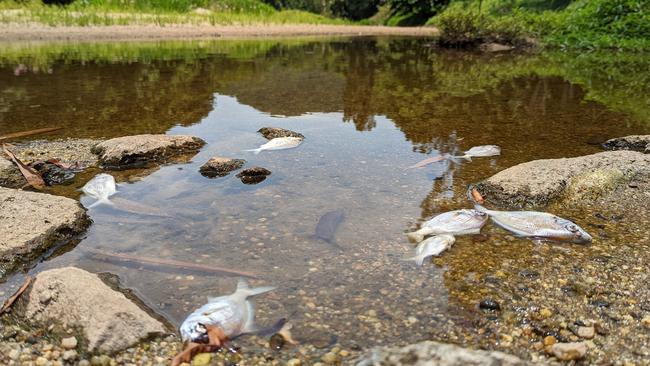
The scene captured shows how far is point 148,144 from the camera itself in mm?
5832

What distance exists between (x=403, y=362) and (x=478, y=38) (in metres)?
23.1

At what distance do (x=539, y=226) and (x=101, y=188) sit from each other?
13.2 feet

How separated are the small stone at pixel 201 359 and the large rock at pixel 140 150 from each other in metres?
3.49

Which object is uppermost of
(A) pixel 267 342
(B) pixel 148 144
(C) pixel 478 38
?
(C) pixel 478 38

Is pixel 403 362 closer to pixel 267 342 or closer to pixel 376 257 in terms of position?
pixel 267 342

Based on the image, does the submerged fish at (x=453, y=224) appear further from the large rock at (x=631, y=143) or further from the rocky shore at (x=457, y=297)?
the large rock at (x=631, y=143)

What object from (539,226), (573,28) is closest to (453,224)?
(539,226)

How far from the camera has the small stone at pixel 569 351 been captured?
8.45 feet

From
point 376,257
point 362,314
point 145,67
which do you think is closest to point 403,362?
point 362,314

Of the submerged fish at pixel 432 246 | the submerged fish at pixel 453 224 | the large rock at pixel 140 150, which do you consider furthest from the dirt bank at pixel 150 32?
the submerged fish at pixel 432 246

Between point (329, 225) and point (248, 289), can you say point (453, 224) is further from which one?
point (248, 289)

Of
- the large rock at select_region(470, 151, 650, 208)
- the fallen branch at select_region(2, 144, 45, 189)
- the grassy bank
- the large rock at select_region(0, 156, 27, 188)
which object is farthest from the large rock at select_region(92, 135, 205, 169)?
the grassy bank

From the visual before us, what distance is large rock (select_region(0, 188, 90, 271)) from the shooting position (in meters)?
3.50

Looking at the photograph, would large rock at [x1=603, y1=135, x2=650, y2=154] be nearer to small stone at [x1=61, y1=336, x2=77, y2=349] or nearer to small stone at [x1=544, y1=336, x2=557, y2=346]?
small stone at [x1=544, y1=336, x2=557, y2=346]
